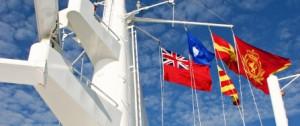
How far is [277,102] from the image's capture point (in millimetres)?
9281

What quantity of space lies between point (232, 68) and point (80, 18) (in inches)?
199

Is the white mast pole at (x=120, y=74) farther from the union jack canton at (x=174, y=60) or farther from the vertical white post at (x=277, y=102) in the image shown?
the vertical white post at (x=277, y=102)

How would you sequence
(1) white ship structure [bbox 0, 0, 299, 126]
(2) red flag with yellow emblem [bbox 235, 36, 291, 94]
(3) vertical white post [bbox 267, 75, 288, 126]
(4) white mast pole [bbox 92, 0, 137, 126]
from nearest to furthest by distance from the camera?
(1) white ship structure [bbox 0, 0, 299, 126], (4) white mast pole [bbox 92, 0, 137, 126], (3) vertical white post [bbox 267, 75, 288, 126], (2) red flag with yellow emblem [bbox 235, 36, 291, 94]

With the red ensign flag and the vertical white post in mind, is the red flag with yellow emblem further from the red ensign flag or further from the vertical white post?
the red ensign flag

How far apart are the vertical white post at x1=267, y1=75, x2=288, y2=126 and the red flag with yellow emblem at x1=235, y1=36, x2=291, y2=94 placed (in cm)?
59

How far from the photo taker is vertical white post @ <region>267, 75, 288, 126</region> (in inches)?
350

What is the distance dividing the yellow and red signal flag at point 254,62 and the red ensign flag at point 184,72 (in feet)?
2.25

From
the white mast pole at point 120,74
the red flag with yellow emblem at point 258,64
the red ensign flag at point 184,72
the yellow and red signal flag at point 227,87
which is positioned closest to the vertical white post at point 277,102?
the red flag with yellow emblem at point 258,64

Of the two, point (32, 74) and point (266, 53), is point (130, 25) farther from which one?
point (32, 74)

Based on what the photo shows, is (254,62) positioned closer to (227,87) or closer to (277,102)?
(227,87)

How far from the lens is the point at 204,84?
1154cm

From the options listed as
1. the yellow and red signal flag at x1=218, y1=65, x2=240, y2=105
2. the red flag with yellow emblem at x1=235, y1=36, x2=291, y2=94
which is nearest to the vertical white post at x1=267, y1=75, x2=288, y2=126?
the red flag with yellow emblem at x1=235, y1=36, x2=291, y2=94

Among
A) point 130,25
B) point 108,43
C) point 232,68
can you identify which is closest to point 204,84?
point 232,68

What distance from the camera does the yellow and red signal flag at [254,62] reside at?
34.5 feet
